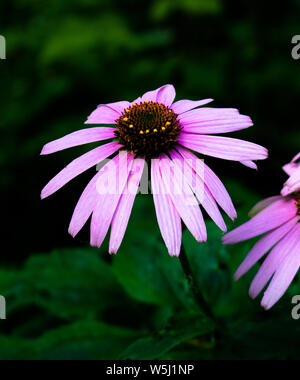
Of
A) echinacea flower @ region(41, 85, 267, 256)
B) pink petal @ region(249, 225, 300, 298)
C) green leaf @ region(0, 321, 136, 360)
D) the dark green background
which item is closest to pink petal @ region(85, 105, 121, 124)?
echinacea flower @ region(41, 85, 267, 256)

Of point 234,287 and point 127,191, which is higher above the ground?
point 127,191

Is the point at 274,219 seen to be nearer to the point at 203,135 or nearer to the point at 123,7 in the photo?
the point at 203,135

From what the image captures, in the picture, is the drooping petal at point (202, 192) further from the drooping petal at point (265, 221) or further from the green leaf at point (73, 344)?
the green leaf at point (73, 344)

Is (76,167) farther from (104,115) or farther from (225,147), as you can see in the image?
(225,147)

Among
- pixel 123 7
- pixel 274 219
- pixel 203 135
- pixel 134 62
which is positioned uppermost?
pixel 123 7

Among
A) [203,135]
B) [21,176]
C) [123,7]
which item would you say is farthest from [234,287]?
[123,7]

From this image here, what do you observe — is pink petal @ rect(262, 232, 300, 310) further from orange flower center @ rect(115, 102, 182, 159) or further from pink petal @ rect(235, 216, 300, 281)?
orange flower center @ rect(115, 102, 182, 159)
